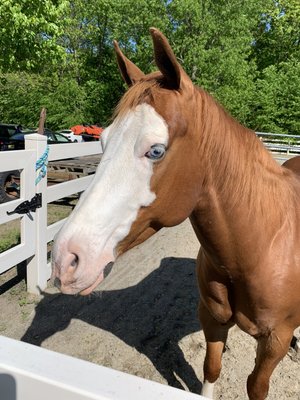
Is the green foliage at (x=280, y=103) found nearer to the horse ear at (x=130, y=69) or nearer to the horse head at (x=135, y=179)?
the horse ear at (x=130, y=69)

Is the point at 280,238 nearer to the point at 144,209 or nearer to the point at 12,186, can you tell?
the point at 144,209

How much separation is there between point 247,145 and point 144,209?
62 centimetres

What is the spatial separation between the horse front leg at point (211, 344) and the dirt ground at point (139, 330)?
18 centimetres

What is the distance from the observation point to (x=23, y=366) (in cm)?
74

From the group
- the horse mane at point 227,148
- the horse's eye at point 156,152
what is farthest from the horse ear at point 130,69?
the horse's eye at point 156,152

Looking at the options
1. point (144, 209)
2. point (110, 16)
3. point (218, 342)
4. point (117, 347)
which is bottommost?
point (117, 347)

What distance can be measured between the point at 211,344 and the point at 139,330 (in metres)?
0.97

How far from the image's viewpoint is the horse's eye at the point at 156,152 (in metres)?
1.34

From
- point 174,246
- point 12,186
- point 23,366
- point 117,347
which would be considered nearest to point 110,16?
point 12,186

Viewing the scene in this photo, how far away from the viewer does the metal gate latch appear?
3.45 meters

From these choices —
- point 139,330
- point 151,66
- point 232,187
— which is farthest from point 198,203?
point 151,66

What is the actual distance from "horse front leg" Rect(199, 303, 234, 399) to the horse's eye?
138 cm

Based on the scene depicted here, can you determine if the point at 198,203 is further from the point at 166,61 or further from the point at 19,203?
the point at 19,203

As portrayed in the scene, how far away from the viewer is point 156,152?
135 cm
